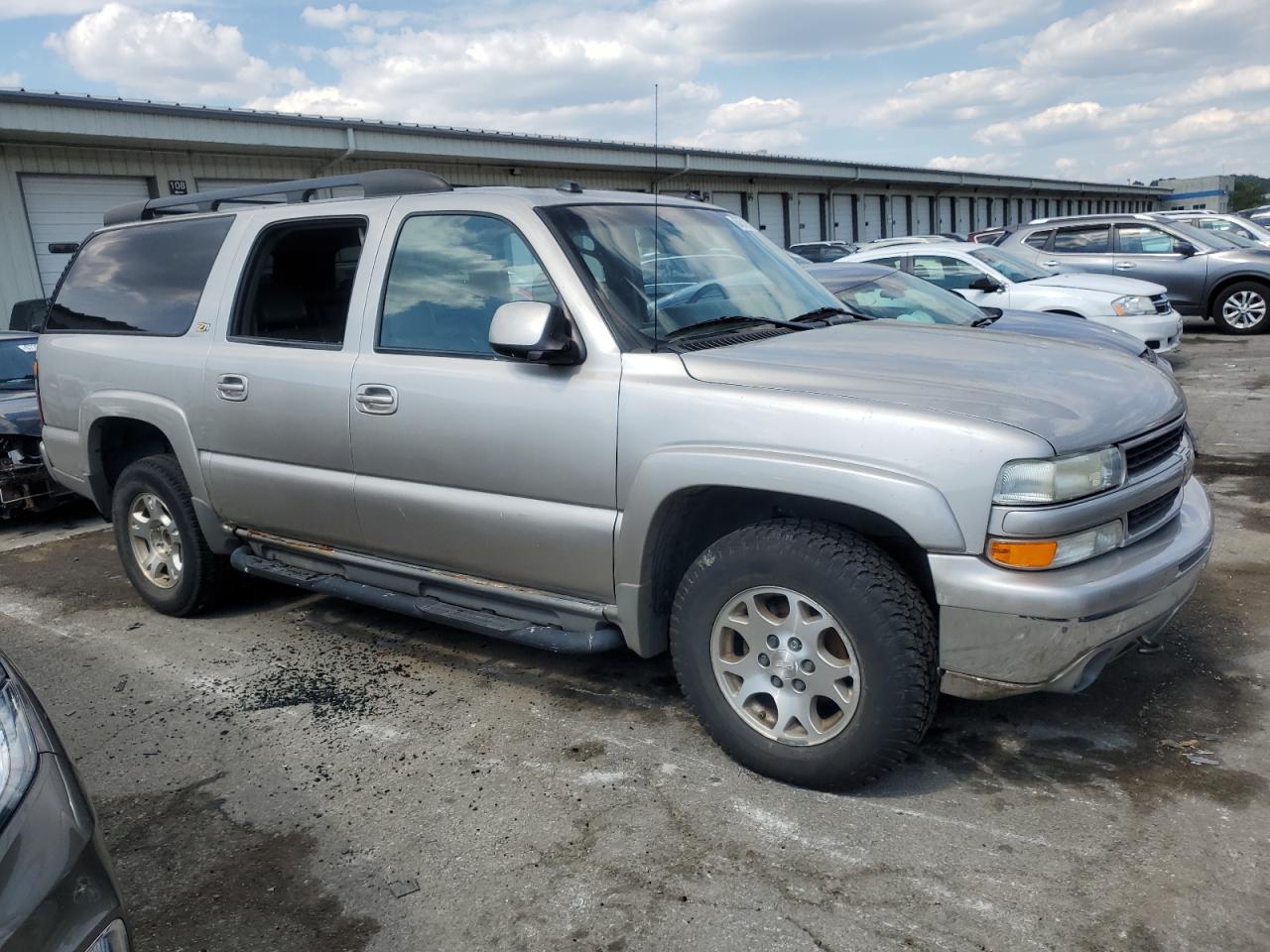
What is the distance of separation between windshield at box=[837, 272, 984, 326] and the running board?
5216 millimetres

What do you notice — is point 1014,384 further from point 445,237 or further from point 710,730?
point 445,237

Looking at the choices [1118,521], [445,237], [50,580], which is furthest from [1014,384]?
[50,580]

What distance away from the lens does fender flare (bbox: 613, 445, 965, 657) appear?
2.80 meters

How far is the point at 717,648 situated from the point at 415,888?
3.77 ft

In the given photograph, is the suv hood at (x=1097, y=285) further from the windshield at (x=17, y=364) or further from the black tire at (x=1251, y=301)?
the windshield at (x=17, y=364)

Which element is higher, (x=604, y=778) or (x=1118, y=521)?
(x=1118, y=521)

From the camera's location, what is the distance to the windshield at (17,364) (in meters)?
8.13

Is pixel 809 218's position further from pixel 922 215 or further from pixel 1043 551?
pixel 1043 551

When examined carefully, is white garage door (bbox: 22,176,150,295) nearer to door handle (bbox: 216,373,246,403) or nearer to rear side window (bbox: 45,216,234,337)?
rear side window (bbox: 45,216,234,337)

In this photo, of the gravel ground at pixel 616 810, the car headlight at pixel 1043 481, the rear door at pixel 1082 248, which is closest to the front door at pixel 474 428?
the gravel ground at pixel 616 810

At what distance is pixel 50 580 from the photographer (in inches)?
243

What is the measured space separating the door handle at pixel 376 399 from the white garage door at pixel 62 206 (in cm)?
1252

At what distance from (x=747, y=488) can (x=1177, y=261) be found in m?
14.1

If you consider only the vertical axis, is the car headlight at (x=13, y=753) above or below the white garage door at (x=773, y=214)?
below
